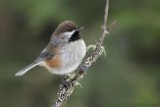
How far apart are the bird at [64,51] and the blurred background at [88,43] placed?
1.56 meters

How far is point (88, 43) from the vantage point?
6969 millimetres

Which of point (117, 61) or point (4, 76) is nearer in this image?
point (117, 61)

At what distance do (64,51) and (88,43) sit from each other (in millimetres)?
1953

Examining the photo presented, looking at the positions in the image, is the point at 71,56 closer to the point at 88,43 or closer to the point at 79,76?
the point at 79,76

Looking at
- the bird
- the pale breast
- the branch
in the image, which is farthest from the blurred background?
the branch

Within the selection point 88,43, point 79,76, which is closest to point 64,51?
point 79,76

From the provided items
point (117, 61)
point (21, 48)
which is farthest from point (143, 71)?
point (21, 48)

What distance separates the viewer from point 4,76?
7633mm

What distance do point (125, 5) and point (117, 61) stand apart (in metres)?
0.92

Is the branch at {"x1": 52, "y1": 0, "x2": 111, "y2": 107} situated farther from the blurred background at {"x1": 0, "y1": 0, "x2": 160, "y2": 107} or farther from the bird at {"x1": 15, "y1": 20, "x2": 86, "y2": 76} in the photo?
the blurred background at {"x1": 0, "y1": 0, "x2": 160, "y2": 107}

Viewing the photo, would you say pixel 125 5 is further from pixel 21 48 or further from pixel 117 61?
pixel 21 48

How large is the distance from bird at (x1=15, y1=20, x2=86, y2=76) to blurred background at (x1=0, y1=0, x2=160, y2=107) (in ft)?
5.12

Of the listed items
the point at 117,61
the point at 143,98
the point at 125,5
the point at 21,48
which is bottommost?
the point at 143,98

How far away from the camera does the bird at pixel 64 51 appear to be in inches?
187
